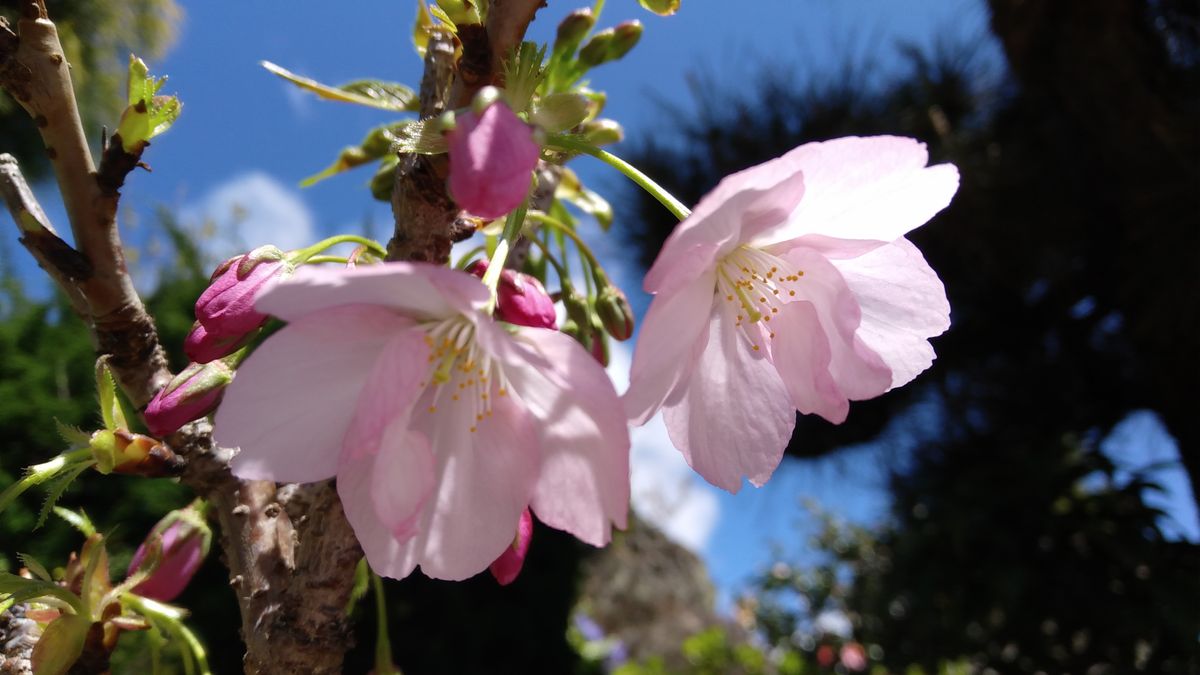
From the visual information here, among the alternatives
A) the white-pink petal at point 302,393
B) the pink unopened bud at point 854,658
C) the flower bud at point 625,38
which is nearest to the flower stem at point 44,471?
the white-pink petal at point 302,393

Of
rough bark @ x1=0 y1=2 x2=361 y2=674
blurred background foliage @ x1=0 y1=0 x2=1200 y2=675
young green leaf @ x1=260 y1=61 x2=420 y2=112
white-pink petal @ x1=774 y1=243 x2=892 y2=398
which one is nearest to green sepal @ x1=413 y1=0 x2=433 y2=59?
young green leaf @ x1=260 y1=61 x2=420 y2=112

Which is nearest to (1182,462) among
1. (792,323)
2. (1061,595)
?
(1061,595)

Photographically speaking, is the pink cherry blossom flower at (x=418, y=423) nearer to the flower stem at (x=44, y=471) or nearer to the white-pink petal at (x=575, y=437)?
the white-pink petal at (x=575, y=437)

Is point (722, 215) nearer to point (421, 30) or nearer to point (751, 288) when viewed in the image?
point (751, 288)

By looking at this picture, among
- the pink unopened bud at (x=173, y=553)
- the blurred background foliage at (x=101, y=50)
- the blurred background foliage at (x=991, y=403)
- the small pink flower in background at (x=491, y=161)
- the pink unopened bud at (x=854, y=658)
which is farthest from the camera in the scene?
the blurred background foliage at (x=101, y=50)

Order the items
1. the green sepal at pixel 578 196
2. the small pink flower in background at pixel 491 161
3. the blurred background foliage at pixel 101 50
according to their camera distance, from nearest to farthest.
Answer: the small pink flower in background at pixel 491 161
the green sepal at pixel 578 196
the blurred background foliage at pixel 101 50

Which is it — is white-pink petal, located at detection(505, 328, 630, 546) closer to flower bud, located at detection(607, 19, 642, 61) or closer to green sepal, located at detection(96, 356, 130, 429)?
green sepal, located at detection(96, 356, 130, 429)

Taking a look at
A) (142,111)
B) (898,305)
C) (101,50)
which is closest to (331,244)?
(142,111)
